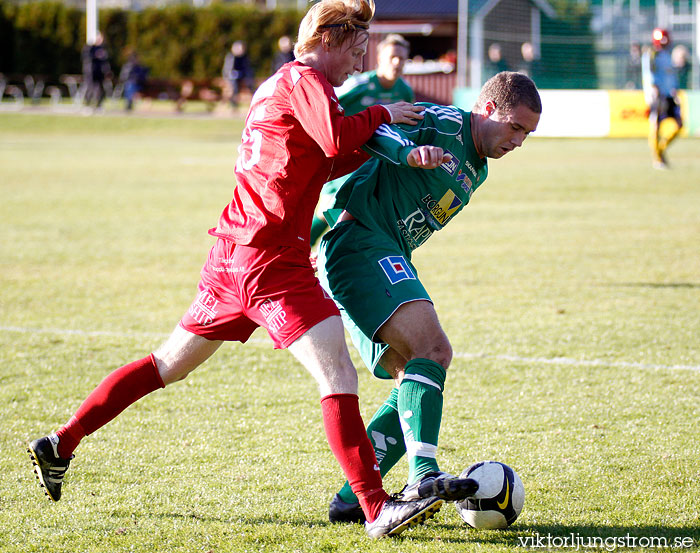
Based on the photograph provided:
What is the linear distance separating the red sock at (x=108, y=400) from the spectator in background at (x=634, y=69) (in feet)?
96.6

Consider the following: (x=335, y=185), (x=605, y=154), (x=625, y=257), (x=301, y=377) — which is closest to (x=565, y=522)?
(x=301, y=377)

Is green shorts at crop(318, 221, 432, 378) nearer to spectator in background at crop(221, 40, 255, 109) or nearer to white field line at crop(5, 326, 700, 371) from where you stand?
white field line at crop(5, 326, 700, 371)

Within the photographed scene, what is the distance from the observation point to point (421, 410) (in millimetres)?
3426

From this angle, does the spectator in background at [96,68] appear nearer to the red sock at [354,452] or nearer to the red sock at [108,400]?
the red sock at [108,400]

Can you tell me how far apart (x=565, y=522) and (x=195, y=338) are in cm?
163

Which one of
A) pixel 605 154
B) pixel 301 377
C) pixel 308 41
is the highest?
pixel 308 41

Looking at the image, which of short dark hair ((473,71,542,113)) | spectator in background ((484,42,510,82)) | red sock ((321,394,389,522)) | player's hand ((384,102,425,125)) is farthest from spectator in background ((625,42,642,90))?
red sock ((321,394,389,522))

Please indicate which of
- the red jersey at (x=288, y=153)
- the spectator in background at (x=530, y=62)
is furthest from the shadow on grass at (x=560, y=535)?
the spectator in background at (x=530, y=62)

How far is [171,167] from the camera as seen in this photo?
20172 millimetres

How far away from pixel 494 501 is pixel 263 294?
1.17 metres

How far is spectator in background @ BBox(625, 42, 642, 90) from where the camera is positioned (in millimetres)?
30531

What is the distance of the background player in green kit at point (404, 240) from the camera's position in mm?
3482

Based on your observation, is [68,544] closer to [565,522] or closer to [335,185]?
[565,522]

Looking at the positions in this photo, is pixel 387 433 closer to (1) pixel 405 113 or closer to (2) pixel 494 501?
(2) pixel 494 501
